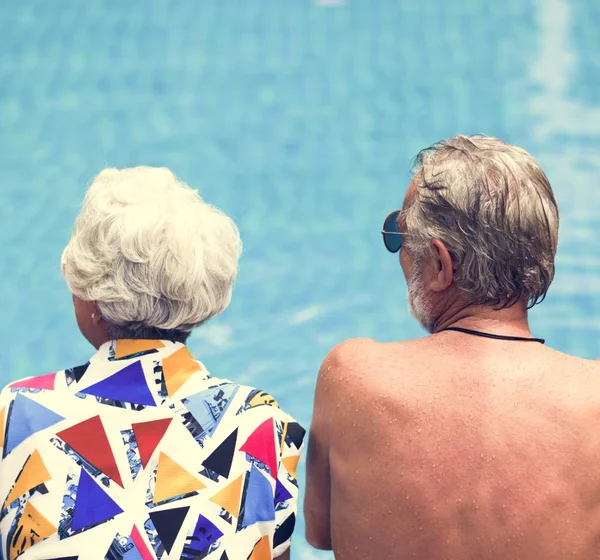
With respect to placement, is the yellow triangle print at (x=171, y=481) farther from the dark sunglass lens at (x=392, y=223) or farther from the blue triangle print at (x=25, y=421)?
the dark sunglass lens at (x=392, y=223)

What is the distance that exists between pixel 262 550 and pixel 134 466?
38cm

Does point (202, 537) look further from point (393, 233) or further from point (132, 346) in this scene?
point (393, 233)

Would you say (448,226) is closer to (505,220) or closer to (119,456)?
(505,220)

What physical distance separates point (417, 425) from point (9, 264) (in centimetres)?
413

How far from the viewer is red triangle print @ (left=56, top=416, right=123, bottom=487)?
2.27 meters

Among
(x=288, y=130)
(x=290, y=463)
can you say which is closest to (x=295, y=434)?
(x=290, y=463)

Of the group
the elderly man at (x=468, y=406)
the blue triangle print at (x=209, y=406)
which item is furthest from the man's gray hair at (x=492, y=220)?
the blue triangle print at (x=209, y=406)

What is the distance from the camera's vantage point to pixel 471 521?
87.4 inches

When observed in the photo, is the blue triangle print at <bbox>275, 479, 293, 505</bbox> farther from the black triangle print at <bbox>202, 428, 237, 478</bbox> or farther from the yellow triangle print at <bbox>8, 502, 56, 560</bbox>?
the yellow triangle print at <bbox>8, 502, 56, 560</bbox>

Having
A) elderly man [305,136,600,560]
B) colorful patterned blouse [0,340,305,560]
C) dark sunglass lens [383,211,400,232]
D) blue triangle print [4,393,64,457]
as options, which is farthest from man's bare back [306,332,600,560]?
blue triangle print [4,393,64,457]

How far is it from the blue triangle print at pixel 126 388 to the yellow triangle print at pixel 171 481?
5.7 inches

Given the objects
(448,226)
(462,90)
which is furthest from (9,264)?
(448,226)

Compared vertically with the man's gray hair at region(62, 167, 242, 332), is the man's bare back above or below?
below

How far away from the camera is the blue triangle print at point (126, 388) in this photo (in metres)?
2.31
